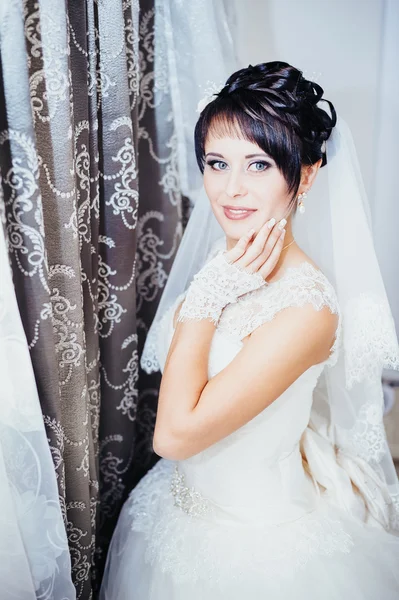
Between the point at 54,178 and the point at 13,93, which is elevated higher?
the point at 13,93

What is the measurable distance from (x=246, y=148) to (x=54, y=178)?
0.45 meters

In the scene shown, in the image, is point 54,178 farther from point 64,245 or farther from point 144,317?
point 144,317

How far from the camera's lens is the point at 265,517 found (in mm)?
1366

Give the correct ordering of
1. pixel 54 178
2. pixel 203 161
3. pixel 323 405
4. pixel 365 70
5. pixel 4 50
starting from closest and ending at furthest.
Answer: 1. pixel 4 50
2. pixel 54 178
3. pixel 203 161
4. pixel 323 405
5. pixel 365 70

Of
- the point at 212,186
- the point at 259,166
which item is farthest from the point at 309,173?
the point at 212,186

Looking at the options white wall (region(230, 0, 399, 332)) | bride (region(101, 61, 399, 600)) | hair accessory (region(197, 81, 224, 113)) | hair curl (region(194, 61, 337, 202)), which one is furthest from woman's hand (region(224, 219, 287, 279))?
white wall (region(230, 0, 399, 332))

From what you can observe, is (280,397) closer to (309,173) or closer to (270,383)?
(270,383)

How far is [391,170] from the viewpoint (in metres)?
1.94

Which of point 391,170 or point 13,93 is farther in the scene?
point 391,170

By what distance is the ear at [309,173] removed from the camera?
1341 millimetres

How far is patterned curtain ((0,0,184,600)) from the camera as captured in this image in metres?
1.11

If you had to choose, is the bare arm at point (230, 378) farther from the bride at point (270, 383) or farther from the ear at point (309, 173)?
the ear at point (309, 173)

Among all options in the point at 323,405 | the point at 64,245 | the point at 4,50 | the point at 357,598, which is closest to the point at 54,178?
the point at 64,245

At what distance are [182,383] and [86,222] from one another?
473 mm
